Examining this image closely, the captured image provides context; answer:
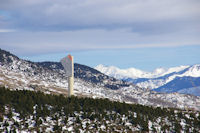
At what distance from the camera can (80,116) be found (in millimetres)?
38156

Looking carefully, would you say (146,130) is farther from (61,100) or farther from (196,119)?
(61,100)

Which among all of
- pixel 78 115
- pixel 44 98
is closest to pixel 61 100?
pixel 44 98

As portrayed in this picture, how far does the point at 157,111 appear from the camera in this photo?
4519 cm

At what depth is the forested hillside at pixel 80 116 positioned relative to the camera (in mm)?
33469

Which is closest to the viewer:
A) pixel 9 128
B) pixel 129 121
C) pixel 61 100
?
pixel 9 128

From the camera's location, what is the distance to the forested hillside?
3347 centimetres

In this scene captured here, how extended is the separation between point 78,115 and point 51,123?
4.74 m

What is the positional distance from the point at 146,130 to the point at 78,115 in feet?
31.8

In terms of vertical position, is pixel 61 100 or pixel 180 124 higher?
pixel 61 100

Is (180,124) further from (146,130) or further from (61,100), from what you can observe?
(61,100)

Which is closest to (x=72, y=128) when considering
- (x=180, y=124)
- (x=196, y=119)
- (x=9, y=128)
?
(x=9, y=128)

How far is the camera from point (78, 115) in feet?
124

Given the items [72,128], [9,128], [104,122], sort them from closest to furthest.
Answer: [9,128] → [72,128] → [104,122]

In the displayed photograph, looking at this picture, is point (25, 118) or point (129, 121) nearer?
point (25, 118)
